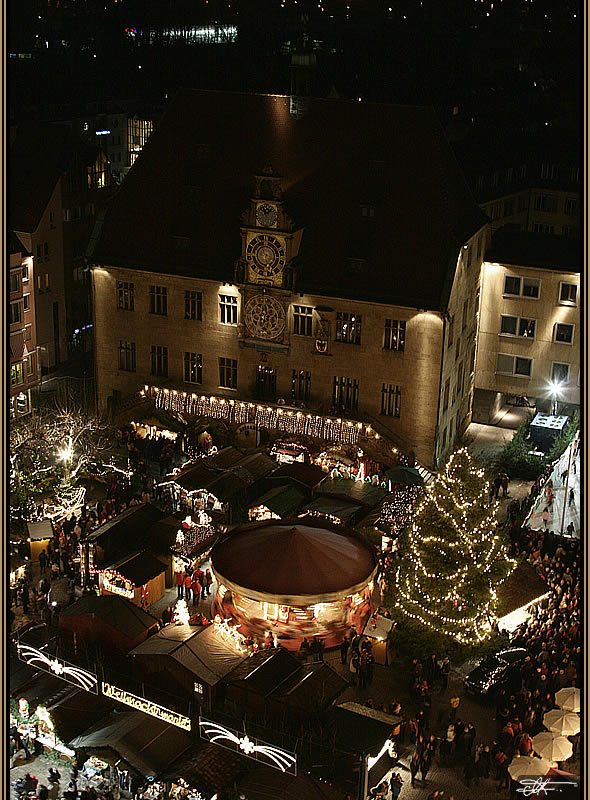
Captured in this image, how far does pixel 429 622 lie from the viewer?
39.4 meters

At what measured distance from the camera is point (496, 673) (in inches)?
1512

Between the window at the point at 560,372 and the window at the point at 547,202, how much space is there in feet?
68.3

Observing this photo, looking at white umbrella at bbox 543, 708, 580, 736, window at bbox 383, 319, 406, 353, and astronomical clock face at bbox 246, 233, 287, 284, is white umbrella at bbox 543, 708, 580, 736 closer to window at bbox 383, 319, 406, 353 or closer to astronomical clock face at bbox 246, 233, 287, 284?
window at bbox 383, 319, 406, 353

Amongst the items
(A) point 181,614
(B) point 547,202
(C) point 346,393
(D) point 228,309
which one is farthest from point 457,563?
(B) point 547,202

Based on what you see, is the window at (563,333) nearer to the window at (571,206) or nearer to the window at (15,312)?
the window at (571,206)

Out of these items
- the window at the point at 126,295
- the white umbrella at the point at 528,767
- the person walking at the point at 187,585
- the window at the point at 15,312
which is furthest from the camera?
the window at the point at 15,312

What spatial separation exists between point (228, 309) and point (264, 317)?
7.80 feet

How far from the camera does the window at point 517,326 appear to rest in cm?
6284

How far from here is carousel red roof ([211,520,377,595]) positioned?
41250 millimetres

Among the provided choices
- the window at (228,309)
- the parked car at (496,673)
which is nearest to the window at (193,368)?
the window at (228,309)

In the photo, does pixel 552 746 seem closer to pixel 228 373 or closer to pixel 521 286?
pixel 228 373

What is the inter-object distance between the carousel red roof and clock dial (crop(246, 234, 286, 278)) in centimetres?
1846

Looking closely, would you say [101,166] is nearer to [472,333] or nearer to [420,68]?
[472,333]
